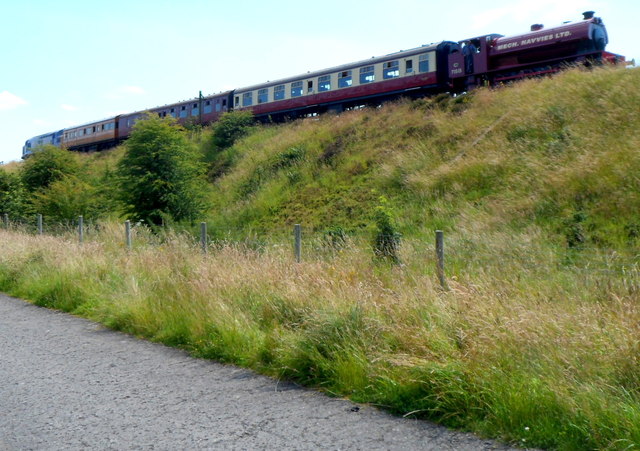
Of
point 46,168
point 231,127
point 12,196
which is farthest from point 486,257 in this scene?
point 12,196

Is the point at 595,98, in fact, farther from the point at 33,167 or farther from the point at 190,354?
the point at 33,167

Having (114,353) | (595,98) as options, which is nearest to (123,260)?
(114,353)

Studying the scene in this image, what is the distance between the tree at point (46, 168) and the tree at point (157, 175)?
9894mm

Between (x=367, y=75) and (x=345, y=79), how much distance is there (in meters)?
1.50

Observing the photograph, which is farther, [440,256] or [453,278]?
[440,256]

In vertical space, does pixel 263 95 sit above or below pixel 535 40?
above

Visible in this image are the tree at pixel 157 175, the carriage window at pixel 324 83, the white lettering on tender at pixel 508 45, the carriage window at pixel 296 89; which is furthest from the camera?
the carriage window at pixel 296 89

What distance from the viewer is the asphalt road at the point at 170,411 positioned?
448 cm

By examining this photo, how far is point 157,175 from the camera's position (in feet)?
65.8

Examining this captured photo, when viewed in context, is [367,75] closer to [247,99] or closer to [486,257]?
[247,99]

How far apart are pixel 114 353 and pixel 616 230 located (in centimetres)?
994

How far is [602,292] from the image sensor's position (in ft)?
20.4

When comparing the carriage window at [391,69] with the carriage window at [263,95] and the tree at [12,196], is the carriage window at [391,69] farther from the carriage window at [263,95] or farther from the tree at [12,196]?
the tree at [12,196]

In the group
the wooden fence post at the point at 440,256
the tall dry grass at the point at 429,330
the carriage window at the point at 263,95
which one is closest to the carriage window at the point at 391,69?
the carriage window at the point at 263,95
